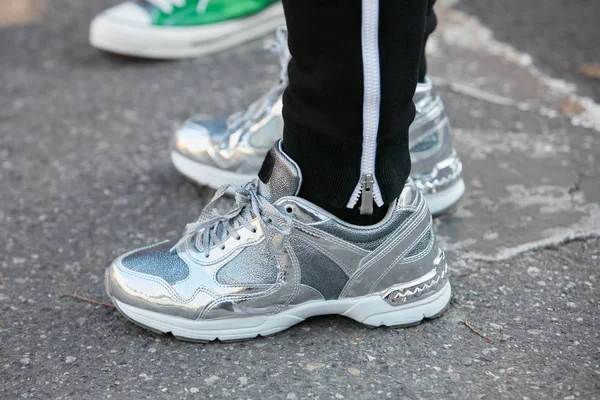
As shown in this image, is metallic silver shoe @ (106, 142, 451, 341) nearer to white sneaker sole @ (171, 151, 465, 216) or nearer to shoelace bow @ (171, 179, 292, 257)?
shoelace bow @ (171, 179, 292, 257)

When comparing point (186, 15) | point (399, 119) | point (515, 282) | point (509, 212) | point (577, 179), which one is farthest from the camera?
point (186, 15)

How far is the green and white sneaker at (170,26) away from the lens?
7.95ft

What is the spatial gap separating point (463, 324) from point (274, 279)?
13.8 inches

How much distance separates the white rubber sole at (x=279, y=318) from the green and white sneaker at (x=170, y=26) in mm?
1360

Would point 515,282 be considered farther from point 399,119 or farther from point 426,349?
point 399,119

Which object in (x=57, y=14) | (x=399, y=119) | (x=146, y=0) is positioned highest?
(x=399, y=119)

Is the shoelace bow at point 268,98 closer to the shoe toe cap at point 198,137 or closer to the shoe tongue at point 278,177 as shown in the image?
the shoe toe cap at point 198,137

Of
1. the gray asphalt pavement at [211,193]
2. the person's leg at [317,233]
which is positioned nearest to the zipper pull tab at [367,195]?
the person's leg at [317,233]

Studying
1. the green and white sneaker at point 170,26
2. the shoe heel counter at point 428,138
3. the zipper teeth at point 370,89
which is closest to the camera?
the zipper teeth at point 370,89

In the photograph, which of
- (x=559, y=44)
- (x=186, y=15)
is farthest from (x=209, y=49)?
(x=559, y=44)

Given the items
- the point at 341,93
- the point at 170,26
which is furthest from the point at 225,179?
the point at 170,26

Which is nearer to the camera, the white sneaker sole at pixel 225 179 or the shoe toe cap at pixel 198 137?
the white sneaker sole at pixel 225 179

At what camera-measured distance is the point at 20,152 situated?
6.48ft

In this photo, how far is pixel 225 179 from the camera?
1.70 metres
